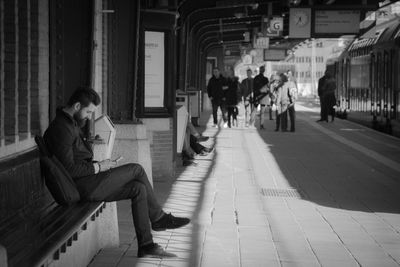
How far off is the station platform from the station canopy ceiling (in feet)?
15.1

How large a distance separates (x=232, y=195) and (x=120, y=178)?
3992 mm

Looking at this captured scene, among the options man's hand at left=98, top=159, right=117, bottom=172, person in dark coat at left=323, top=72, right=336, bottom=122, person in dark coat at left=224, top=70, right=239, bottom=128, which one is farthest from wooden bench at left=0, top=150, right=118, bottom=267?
person in dark coat at left=323, top=72, right=336, bottom=122

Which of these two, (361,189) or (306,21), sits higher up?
(306,21)

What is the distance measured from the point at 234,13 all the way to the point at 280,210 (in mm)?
14633

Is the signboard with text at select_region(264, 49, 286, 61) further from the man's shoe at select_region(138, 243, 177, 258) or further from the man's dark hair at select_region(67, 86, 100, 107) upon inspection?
the man's dark hair at select_region(67, 86, 100, 107)

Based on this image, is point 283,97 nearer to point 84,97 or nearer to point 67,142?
point 84,97

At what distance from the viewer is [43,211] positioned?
5.59 metres

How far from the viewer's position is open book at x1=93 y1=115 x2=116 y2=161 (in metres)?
7.12

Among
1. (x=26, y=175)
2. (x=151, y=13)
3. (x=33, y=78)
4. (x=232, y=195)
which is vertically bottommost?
(x=232, y=195)

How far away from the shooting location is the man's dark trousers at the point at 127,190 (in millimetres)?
5984

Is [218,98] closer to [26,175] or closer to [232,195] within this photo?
[232,195]

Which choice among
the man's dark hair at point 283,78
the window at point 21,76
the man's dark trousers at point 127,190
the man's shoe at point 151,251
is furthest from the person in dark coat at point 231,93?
the window at point 21,76

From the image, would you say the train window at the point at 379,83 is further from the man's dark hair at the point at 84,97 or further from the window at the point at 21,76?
the man's dark hair at the point at 84,97

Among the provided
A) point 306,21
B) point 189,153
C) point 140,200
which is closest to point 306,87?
point 306,21
